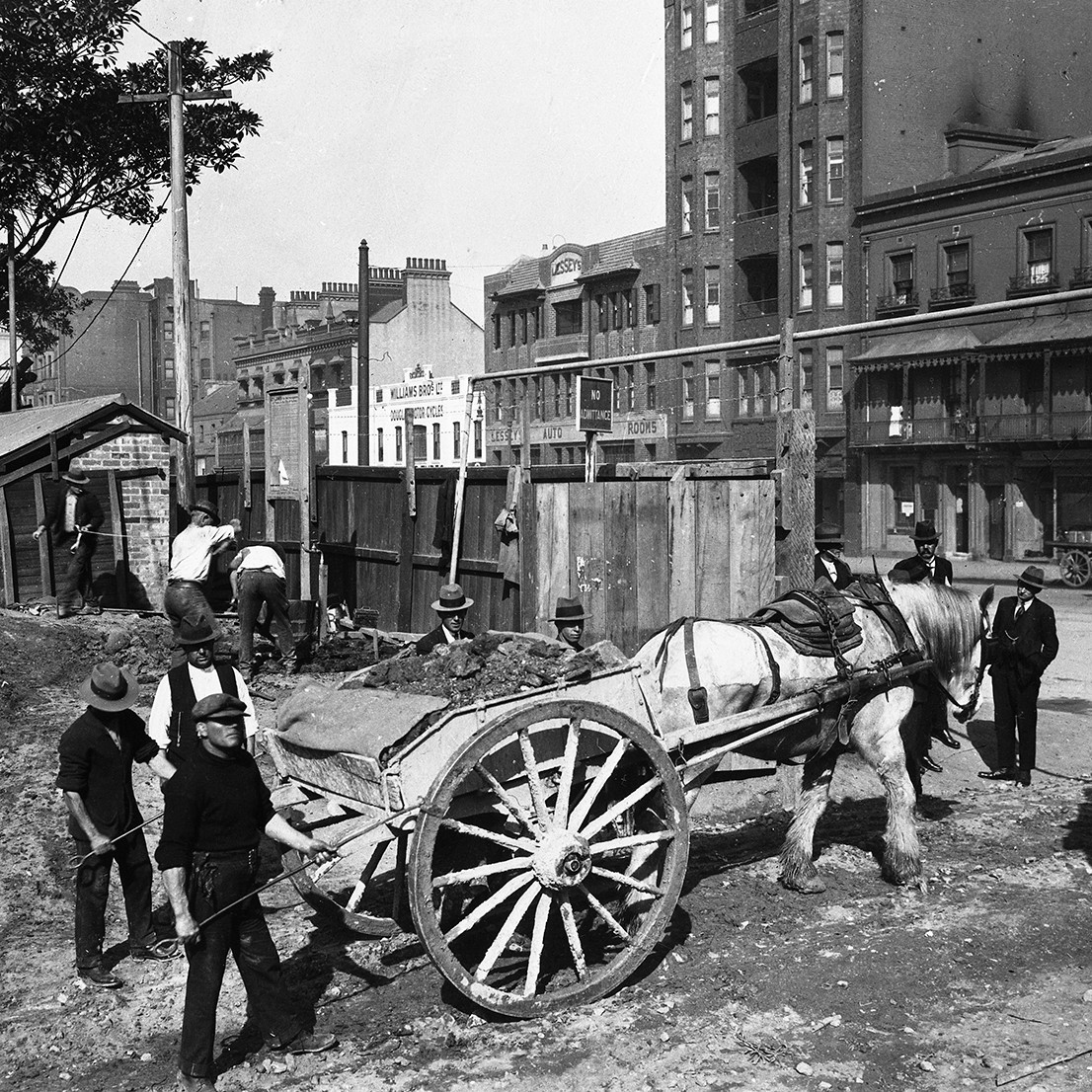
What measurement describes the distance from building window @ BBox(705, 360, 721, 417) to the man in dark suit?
40354 millimetres

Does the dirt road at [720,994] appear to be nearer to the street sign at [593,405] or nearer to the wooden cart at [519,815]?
the wooden cart at [519,815]

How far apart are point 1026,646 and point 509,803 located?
270 inches

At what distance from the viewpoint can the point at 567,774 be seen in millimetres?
5938

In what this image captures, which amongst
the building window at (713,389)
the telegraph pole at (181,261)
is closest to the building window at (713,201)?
the building window at (713,389)

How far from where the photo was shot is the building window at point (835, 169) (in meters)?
48.0

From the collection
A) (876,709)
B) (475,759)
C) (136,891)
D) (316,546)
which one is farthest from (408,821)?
(316,546)

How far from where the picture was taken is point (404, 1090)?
17.5 ft

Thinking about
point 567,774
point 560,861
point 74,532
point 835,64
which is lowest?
point 560,861

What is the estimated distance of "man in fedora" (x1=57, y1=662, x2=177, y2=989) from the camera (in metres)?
6.78

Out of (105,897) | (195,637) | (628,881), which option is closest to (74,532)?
(195,637)

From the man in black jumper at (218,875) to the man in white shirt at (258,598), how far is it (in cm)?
735

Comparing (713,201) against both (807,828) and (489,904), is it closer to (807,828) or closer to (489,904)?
(807,828)

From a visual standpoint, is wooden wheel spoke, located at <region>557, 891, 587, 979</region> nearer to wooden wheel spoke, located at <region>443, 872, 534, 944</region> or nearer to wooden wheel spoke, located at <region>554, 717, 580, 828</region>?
wooden wheel spoke, located at <region>443, 872, 534, 944</region>

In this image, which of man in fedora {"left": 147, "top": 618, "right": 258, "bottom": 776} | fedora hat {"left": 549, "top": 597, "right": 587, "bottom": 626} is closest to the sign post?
fedora hat {"left": 549, "top": 597, "right": 587, "bottom": 626}
